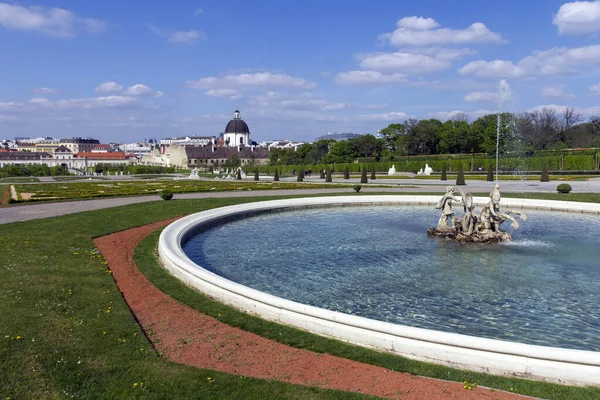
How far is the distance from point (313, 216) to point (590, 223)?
11371 mm

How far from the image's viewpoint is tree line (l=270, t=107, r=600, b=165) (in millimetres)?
77062

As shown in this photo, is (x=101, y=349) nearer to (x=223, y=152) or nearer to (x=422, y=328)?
(x=422, y=328)

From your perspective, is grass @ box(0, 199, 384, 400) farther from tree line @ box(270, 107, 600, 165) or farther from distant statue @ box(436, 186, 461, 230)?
tree line @ box(270, 107, 600, 165)

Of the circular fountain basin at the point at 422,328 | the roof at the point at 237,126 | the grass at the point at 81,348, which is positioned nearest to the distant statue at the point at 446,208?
the circular fountain basin at the point at 422,328

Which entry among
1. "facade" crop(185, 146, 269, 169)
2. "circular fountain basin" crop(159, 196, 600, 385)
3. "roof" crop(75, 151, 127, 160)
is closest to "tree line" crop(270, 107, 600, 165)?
"facade" crop(185, 146, 269, 169)

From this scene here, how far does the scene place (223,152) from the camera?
152 metres

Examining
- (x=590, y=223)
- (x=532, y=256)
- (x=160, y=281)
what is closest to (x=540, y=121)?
(x=590, y=223)

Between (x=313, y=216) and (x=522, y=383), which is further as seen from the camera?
(x=313, y=216)

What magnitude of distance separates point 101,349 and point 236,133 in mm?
169855

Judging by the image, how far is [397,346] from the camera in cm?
651

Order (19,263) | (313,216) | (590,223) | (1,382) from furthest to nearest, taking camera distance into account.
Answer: (313,216) < (590,223) < (19,263) < (1,382)

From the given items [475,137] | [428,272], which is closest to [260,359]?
[428,272]

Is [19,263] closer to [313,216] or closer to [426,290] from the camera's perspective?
[426,290]

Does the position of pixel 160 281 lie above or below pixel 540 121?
below
